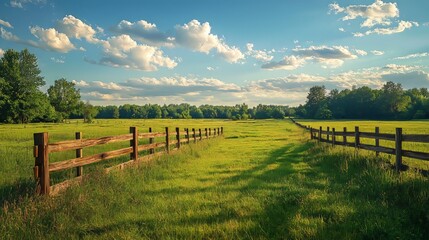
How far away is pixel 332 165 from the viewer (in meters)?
11.9

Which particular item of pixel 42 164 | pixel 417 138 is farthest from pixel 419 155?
pixel 42 164

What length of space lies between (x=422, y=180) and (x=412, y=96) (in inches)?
5831

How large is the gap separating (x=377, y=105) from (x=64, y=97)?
12105cm

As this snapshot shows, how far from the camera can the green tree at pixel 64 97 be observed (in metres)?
96.8

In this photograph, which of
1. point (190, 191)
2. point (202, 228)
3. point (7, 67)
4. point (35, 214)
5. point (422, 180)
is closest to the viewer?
point (202, 228)

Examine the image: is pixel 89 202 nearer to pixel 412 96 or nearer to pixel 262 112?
pixel 412 96

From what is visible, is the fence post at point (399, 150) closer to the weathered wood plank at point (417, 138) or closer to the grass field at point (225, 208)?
the weathered wood plank at point (417, 138)

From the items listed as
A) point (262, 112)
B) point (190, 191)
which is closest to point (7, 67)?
point (190, 191)

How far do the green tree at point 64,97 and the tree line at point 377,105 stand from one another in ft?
330

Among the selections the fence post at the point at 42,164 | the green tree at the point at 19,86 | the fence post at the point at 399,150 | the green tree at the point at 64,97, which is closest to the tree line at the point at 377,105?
the green tree at the point at 64,97

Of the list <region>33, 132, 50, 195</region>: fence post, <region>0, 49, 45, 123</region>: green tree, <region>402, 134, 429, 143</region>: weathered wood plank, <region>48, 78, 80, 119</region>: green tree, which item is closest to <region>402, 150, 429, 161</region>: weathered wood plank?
<region>402, 134, 429, 143</region>: weathered wood plank

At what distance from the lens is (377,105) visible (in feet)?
436

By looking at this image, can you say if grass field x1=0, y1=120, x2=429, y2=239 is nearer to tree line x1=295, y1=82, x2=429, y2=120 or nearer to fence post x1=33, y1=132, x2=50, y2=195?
fence post x1=33, y1=132, x2=50, y2=195

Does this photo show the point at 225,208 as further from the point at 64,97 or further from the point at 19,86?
the point at 64,97
